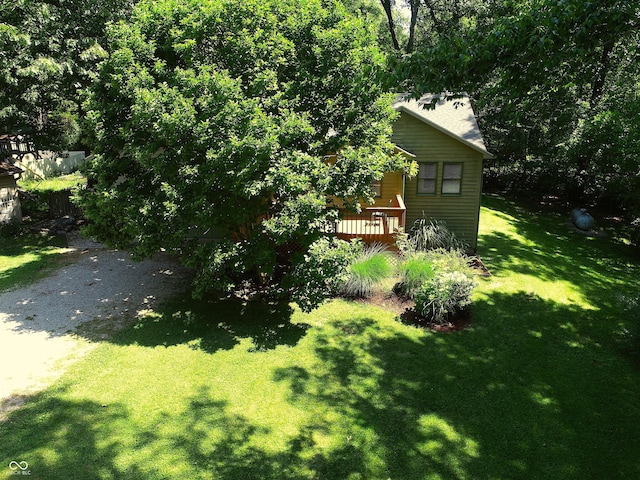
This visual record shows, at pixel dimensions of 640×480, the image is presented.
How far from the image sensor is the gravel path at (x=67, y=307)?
847cm

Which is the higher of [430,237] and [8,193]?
[8,193]

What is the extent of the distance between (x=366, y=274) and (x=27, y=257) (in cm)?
1113

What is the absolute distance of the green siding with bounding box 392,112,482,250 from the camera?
599 inches

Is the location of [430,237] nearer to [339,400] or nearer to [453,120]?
[453,120]

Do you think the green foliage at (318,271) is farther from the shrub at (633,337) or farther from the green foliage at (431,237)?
the shrub at (633,337)

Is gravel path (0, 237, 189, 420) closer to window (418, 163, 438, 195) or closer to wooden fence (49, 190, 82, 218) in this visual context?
wooden fence (49, 190, 82, 218)

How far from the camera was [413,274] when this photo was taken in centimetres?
1191

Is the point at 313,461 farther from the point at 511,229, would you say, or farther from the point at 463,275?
the point at 511,229

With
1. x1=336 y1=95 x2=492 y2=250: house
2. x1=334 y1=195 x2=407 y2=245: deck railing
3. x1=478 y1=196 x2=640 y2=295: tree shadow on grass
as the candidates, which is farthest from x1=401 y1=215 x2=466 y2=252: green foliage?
x1=478 y1=196 x2=640 y2=295: tree shadow on grass

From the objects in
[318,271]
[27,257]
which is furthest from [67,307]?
[318,271]

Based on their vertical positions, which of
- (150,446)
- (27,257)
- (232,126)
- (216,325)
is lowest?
(150,446)

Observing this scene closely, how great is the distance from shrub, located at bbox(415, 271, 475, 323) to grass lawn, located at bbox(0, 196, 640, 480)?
648mm

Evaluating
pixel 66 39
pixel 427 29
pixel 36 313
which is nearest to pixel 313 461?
pixel 36 313

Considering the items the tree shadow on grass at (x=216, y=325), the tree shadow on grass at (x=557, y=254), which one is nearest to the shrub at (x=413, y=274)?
the tree shadow on grass at (x=216, y=325)
